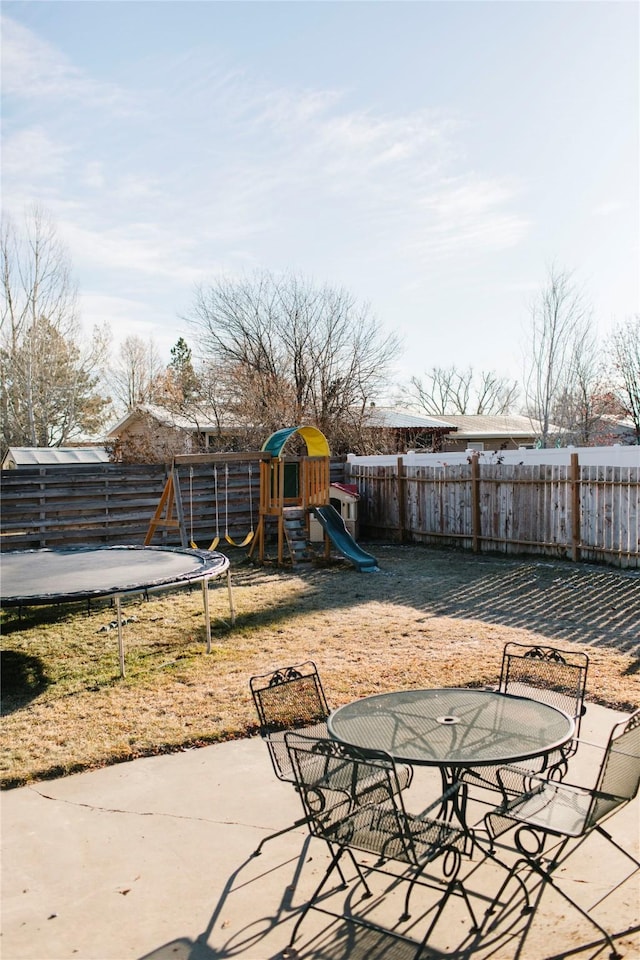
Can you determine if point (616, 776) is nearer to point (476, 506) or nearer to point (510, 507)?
point (510, 507)

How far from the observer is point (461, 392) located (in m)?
51.2

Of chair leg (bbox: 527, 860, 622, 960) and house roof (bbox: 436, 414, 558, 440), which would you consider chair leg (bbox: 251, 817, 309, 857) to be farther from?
house roof (bbox: 436, 414, 558, 440)

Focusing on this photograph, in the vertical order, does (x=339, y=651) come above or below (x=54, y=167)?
below

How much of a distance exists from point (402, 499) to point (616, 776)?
10.8 metres

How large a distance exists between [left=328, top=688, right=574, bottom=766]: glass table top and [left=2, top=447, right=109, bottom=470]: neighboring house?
57.5ft

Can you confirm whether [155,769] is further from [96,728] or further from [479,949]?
→ [479,949]

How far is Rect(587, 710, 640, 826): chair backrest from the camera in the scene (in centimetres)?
266

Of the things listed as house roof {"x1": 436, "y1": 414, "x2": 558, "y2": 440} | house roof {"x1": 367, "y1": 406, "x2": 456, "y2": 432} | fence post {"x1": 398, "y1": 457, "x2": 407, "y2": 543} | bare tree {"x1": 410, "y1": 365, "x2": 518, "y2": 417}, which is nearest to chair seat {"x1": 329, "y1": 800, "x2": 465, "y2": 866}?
fence post {"x1": 398, "y1": 457, "x2": 407, "y2": 543}

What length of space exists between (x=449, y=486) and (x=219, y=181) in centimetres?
611

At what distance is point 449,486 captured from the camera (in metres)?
12.6

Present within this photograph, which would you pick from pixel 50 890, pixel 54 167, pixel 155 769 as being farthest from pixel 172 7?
pixel 50 890

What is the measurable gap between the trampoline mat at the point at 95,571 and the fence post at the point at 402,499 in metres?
5.72

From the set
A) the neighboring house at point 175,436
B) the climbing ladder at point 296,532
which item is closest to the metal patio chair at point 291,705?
the climbing ladder at point 296,532

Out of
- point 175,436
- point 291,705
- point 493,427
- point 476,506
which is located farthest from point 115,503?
point 493,427
